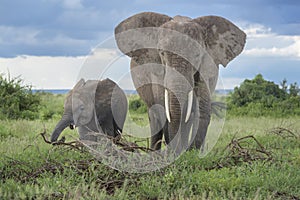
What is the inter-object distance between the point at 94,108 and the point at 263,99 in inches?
398

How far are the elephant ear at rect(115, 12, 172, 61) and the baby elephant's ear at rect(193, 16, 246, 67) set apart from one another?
0.65 metres

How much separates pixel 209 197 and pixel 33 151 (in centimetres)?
337

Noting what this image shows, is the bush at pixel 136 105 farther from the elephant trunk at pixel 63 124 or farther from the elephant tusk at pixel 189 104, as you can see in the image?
the elephant tusk at pixel 189 104

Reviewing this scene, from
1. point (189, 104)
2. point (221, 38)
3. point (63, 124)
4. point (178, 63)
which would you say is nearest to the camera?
point (178, 63)

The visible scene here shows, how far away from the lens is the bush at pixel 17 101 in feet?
47.3

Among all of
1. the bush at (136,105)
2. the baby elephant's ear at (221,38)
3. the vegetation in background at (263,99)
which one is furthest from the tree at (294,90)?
the baby elephant's ear at (221,38)

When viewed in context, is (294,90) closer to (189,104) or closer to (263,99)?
(263,99)

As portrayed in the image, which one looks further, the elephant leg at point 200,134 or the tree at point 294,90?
the tree at point 294,90

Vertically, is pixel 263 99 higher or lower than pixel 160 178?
higher

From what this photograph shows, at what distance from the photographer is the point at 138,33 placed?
8.53 metres

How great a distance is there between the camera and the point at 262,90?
1827 centimetres

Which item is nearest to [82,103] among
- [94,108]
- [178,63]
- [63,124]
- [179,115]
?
[94,108]

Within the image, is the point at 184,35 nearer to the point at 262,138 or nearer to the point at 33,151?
the point at 33,151

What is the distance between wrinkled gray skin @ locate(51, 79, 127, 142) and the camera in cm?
831
